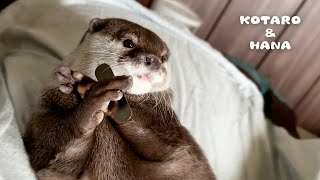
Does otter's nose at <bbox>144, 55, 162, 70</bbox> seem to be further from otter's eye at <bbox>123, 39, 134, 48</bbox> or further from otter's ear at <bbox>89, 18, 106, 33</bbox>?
otter's ear at <bbox>89, 18, 106, 33</bbox>

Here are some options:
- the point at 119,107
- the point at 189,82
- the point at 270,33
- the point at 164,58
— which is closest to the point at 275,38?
the point at 270,33

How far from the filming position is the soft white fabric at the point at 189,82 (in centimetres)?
132

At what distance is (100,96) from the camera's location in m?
0.84

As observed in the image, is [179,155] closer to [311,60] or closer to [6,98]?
[6,98]

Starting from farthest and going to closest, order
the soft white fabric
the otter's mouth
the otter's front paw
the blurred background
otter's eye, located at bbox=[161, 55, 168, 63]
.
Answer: the blurred background → the soft white fabric → otter's eye, located at bbox=[161, 55, 168, 63] → the otter's mouth → the otter's front paw

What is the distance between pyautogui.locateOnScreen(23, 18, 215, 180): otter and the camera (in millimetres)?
900

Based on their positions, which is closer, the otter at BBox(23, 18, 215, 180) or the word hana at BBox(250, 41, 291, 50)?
the otter at BBox(23, 18, 215, 180)

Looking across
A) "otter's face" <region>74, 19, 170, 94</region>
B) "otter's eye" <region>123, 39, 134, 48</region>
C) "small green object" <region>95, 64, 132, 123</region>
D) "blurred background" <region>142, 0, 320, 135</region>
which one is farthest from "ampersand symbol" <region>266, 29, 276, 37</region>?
"small green object" <region>95, 64, 132, 123</region>

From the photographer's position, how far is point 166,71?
104 cm

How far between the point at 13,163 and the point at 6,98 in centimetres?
18

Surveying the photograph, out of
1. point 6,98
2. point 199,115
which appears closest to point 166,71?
point 6,98

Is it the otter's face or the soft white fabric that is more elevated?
the otter's face

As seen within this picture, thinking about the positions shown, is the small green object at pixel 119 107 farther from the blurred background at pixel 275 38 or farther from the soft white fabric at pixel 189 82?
the blurred background at pixel 275 38

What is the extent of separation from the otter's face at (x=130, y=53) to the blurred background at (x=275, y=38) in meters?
0.77
